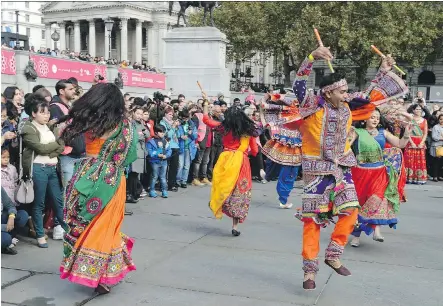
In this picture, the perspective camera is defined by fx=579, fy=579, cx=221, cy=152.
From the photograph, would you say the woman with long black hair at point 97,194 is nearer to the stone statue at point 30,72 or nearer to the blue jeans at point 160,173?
the blue jeans at point 160,173

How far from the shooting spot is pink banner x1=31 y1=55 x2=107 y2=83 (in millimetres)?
24400

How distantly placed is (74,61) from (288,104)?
22.0 meters

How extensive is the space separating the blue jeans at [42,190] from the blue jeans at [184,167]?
505cm

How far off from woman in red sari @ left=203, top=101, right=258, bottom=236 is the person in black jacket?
192 cm

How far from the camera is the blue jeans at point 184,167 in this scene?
11.9 metres

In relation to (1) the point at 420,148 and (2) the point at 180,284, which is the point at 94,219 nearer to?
(2) the point at 180,284

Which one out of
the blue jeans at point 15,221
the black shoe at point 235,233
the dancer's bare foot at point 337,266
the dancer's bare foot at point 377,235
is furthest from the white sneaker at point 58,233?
the dancer's bare foot at point 377,235

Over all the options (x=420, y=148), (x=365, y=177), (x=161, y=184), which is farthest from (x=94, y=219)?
(x=420, y=148)

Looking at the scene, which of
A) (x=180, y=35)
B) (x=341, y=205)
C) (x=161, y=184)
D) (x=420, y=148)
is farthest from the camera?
(x=180, y=35)

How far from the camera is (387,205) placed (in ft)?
23.9

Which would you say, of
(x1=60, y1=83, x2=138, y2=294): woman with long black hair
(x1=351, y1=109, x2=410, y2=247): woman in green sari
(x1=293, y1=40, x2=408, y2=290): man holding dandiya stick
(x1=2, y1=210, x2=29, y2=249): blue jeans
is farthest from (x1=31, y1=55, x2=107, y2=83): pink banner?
(x1=293, y1=40, x2=408, y2=290): man holding dandiya stick

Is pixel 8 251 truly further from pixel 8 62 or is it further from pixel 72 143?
pixel 8 62

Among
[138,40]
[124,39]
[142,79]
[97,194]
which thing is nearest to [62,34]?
[124,39]

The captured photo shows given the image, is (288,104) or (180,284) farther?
(288,104)
